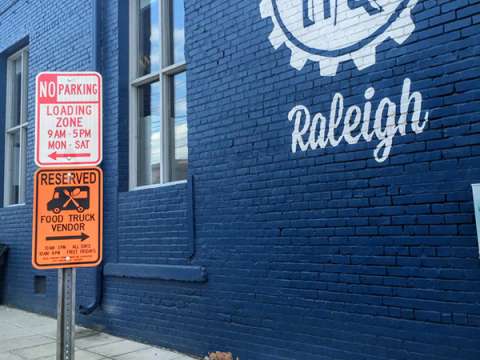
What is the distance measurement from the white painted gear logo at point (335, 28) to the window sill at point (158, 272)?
249 centimetres

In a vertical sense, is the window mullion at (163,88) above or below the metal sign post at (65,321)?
above

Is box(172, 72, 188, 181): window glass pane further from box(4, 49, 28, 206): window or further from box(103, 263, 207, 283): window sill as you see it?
box(4, 49, 28, 206): window

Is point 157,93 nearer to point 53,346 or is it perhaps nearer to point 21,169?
point 53,346

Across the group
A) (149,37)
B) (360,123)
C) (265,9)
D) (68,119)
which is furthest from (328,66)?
(149,37)

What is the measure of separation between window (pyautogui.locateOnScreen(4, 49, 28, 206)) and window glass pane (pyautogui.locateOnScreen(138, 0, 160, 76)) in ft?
12.5

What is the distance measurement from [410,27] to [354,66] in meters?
0.56

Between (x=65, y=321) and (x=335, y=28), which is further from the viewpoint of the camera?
(x=335, y=28)

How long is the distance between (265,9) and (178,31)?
1939 mm

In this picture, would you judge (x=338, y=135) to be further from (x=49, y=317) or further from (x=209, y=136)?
(x=49, y=317)

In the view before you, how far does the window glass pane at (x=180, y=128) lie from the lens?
6.36 m

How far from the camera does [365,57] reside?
171 inches

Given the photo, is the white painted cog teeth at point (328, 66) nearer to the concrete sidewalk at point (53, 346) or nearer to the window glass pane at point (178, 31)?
the window glass pane at point (178, 31)

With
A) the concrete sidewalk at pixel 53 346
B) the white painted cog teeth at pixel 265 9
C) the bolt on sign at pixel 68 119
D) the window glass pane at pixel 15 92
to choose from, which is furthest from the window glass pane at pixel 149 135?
the window glass pane at pixel 15 92

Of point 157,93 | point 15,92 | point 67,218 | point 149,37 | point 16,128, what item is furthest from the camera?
point 15,92
